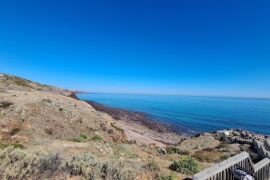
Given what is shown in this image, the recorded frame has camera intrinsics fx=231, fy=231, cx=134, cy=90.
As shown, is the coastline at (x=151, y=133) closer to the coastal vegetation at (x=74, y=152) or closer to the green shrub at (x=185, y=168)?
the coastal vegetation at (x=74, y=152)

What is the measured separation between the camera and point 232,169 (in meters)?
7.41

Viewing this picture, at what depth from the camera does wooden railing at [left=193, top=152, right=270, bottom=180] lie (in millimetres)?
6617

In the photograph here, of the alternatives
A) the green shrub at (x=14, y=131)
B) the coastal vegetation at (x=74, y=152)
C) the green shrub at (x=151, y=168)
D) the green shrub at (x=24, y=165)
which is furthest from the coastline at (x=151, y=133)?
the green shrub at (x=24, y=165)

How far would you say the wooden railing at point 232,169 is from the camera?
6.62 metres

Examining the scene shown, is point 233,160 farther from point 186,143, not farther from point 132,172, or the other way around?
point 186,143

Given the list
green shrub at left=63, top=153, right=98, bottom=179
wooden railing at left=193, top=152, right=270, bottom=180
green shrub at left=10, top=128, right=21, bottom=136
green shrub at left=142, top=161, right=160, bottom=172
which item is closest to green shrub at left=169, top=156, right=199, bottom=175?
green shrub at left=142, top=161, right=160, bottom=172

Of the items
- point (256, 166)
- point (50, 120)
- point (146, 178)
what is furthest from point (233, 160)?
point (50, 120)

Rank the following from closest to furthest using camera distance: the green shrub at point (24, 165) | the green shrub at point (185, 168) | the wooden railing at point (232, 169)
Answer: the green shrub at point (24, 165), the wooden railing at point (232, 169), the green shrub at point (185, 168)

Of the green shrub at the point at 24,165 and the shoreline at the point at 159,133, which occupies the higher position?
the green shrub at the point at 24,165

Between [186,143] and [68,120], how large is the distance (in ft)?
46.4

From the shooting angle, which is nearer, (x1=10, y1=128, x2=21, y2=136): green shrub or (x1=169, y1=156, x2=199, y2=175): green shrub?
(x1=169, y1=156, x2=199, y2=175): green shrub

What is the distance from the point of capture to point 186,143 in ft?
91.6

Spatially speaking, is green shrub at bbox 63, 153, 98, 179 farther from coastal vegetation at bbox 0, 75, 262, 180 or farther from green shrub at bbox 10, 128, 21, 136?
green shrub at bbox 10, 128, 21, 136

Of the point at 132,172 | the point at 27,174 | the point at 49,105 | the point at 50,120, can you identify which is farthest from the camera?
the point at 49,105
